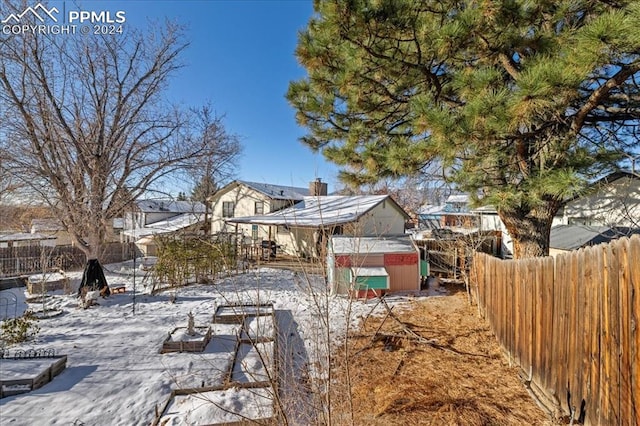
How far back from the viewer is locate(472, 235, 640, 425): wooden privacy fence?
222 cm

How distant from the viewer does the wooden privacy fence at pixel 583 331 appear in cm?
222

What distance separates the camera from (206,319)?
7793mm

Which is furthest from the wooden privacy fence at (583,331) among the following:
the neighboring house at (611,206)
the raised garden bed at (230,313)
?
the raised garden bed at (230,313)

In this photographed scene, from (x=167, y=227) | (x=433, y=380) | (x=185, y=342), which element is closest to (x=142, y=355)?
(x=185, y=342)

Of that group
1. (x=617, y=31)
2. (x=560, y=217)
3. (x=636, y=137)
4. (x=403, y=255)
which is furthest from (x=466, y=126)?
(x=560, y=217)

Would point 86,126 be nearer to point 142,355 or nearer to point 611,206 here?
point 142,355

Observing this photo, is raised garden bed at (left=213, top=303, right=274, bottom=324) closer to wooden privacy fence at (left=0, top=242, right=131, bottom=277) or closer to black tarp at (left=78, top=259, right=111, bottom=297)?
black tarp at (left=78, top=259, right=111, bottom=297)

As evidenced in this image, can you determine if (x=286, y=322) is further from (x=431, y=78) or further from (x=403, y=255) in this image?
(x=431, y=78)

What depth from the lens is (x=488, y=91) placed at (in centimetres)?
371

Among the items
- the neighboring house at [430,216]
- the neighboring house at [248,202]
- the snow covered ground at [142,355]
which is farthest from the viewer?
the neighboring house at [430,216]

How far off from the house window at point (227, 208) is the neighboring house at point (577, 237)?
1892 cm

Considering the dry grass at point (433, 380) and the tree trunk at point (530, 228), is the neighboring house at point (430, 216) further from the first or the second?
the dry grass at point (433, 380)

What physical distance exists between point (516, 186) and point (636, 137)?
2554 mm

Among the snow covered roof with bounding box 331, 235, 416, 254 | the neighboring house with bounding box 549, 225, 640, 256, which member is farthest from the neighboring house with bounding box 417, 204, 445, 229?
the snow covered roof with bounding box 331, 235, 416, 254
